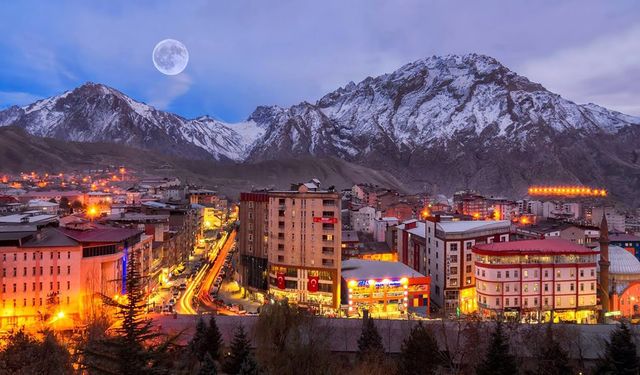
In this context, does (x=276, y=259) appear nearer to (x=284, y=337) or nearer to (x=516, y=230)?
(x=284, y=337)

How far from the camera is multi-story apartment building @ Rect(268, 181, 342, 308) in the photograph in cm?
4209

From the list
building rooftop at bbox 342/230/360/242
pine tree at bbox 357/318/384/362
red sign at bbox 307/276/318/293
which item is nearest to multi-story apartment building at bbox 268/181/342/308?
red sign at bbox 307/276/318/293

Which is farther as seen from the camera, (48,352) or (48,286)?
(48,286)

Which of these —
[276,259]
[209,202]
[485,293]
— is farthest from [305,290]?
[209,202]

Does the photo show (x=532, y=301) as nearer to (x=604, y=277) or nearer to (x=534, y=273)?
(x=534, y=273)

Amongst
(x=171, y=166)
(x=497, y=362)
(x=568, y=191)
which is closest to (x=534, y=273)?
(x=497, y=362)

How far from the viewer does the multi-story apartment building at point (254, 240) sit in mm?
45844

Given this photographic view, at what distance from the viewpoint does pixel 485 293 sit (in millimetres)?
40438

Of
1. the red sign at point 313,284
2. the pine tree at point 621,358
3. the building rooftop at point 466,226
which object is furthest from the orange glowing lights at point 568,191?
the pine tree at point 621,358

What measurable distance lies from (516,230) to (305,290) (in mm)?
29625

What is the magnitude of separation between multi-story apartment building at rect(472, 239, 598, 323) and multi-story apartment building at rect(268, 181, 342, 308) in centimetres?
1090

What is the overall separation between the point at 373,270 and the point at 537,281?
474 inches

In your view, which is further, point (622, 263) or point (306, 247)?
point (622, 263)

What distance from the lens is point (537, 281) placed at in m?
40.8
